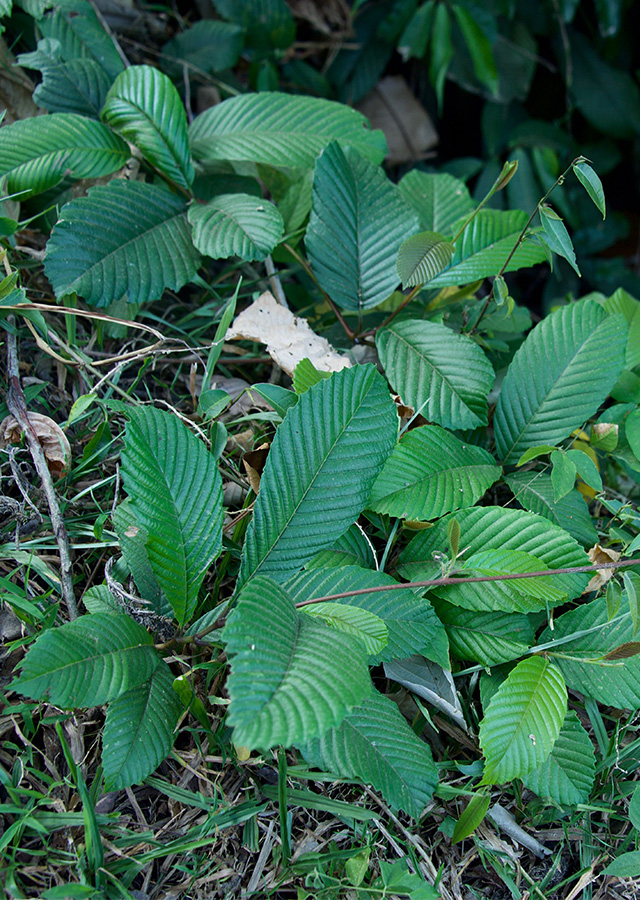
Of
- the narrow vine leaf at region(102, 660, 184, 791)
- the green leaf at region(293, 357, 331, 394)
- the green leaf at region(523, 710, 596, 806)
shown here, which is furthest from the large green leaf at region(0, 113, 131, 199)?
the green leaf at region(523, 710, 596, 806)

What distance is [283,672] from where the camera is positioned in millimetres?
663

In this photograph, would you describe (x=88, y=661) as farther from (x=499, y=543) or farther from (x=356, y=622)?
(x=499, y=543)

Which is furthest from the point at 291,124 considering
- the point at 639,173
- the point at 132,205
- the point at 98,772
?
the point at 639,173

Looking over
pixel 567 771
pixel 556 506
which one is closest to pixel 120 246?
pixel 556 506

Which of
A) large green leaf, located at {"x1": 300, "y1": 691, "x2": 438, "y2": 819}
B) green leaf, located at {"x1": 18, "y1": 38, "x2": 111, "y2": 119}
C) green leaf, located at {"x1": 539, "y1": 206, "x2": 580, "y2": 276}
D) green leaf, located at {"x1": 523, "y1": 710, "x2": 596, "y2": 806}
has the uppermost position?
green leaf, located at {"x1": 18, "y1": 38, "x2": 111, "y2": 119}

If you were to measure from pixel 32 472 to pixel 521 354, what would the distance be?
0.88 m

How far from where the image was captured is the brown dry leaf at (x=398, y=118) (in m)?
2.16

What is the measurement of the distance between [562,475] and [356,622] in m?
0.44

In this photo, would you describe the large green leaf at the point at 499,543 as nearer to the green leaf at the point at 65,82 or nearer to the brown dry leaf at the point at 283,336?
the brown dry leaf at the point at 283,336

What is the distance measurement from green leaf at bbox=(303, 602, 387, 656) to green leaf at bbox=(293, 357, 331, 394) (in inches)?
13.8

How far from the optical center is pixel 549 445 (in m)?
1.07

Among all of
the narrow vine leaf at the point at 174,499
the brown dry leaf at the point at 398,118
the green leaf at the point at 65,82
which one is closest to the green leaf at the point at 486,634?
the narrow vine leaf at the point at 174,499

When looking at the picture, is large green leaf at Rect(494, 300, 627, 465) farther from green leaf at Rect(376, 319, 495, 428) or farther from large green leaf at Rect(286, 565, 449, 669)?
large green leaf at Rect(286, 565, 449, 669)

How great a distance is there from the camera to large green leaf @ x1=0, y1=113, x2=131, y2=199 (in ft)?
3.72
